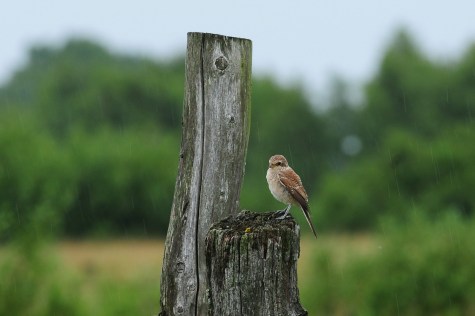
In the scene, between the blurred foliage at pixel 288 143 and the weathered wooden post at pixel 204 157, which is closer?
the weathered wooden post at pixel 204 157

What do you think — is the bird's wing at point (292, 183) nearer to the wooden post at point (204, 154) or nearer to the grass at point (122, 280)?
the wooden post at point (204, 154)

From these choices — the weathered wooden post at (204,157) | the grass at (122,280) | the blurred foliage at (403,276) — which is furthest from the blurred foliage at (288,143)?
the weathered wooden post at (204,157)

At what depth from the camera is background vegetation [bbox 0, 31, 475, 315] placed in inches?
677

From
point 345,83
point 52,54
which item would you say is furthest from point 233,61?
point 52,54

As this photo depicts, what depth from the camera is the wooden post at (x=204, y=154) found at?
255 inches

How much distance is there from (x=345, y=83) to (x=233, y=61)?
7199cm

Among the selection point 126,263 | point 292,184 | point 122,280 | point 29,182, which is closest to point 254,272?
point 292,184

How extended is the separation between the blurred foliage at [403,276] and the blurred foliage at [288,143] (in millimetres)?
17472

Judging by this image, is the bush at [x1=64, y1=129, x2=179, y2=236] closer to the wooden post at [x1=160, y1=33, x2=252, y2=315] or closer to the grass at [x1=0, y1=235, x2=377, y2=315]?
the grass at [x1=0, y1=235, x2=377, y2=315]

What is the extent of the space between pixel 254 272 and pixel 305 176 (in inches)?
2376

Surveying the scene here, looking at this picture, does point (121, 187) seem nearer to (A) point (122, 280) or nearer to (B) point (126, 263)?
(B) point (126, 263)

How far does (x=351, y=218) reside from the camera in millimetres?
50688

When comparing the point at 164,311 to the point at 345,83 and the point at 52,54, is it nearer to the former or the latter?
the point at 345,83

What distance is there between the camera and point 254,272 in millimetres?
4883
